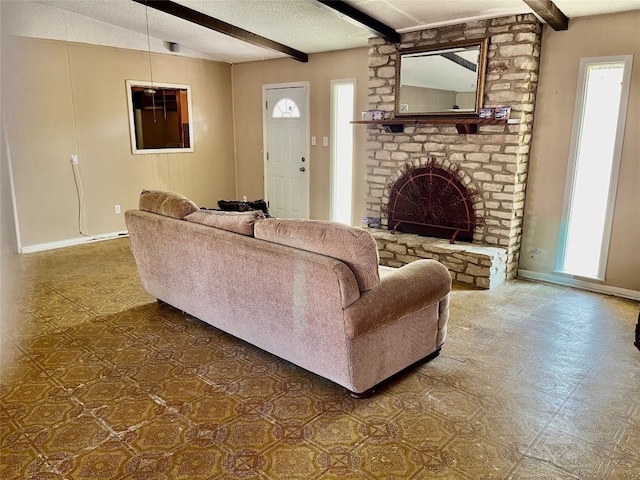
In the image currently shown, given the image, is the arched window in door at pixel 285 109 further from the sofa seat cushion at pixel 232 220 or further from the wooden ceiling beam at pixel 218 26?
the sofa seat cushion at pixel 232 220

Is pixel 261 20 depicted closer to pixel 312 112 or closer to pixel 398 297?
pixel 312 112

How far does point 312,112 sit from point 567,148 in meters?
3.18

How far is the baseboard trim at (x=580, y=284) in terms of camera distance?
4023mm

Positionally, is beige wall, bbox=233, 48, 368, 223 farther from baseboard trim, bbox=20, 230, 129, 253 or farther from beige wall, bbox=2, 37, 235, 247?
baseboard trim, bbox=20, 230, 129, 253

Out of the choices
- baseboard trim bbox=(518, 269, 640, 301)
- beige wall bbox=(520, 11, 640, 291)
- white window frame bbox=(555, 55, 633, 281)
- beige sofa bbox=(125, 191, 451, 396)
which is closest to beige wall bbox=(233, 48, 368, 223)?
beige wall bbox=(520, 11, 640, 291)

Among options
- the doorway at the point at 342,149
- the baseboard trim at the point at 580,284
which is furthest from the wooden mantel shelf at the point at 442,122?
the baseboard trim at the point at 580,284

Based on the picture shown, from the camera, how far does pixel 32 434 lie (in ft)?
7.00

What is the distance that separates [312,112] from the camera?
6199 mm

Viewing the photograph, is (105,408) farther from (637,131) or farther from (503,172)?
(637,131)

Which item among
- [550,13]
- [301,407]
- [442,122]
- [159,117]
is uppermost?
[550,13]

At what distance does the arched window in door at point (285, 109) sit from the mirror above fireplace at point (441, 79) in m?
1.92

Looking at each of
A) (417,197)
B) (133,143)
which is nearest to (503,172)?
(417,197)

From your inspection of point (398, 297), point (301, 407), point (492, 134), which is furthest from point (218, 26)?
point (301, 407)

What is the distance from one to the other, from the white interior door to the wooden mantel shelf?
5.42 feet
